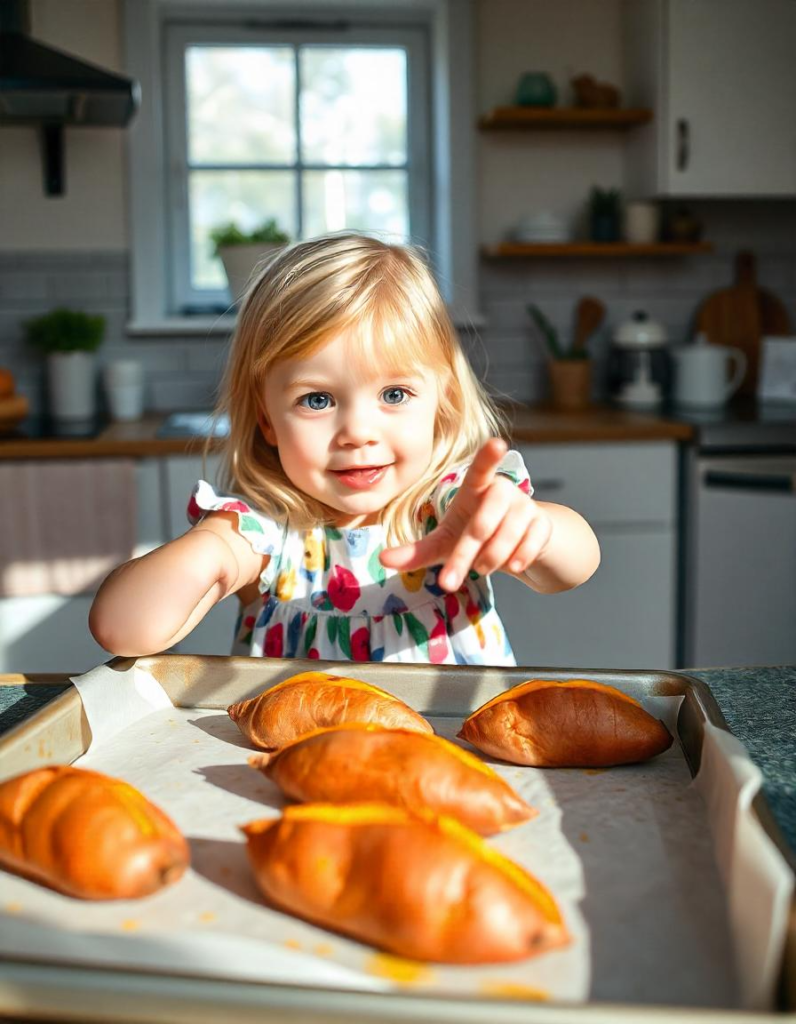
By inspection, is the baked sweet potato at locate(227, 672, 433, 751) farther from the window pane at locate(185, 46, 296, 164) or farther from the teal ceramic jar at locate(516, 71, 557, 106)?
the window pane at locate(185, 46, 296, 164)

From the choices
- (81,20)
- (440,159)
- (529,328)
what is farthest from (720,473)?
(81,20)

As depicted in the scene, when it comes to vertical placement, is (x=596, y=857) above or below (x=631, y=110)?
below

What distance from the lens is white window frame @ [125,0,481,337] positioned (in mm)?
2904

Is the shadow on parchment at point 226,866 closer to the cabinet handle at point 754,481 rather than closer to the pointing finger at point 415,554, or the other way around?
the pointing finger at point 415,554

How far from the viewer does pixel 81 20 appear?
2842 millimetres

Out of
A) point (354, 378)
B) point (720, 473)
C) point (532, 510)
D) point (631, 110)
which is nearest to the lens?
point (532, 510)

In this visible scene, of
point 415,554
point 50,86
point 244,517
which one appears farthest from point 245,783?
point 50,86

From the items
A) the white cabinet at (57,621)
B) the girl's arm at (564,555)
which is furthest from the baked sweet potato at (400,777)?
the white cabinet at (57,621)

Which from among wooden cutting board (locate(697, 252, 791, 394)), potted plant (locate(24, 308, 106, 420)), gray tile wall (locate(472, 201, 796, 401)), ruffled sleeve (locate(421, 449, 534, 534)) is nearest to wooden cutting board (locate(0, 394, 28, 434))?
potted plant (locate(24, 308, 106, 420))

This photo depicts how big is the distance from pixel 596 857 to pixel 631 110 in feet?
8.69

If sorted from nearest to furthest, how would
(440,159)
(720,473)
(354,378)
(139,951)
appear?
(139,951) → (354,378) → (720,473) → (440,159)

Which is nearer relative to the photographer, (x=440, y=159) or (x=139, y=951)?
(x=139, y=951)

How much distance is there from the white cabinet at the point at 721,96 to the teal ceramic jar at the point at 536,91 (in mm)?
263

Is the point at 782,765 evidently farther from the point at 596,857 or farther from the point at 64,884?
the point at 64,884
